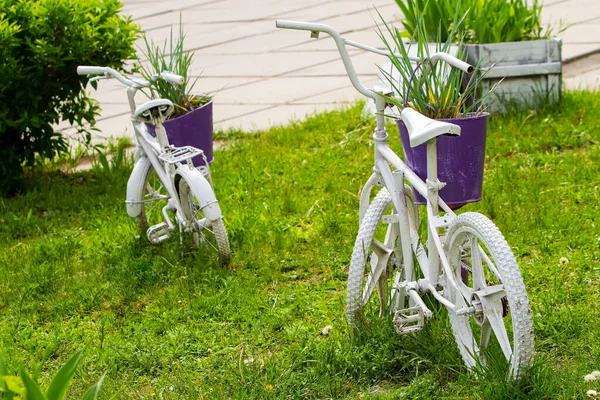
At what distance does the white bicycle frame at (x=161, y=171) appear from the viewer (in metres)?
4.68

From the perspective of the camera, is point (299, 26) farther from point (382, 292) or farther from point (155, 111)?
point (155, 111)

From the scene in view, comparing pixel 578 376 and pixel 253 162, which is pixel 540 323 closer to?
pixel 578 376

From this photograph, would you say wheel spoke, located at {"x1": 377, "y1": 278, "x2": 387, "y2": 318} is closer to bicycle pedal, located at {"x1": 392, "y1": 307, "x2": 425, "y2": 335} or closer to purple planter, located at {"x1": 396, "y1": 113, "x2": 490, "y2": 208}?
bicycle pedal, located at {"x1": 392, "y1": 307, "x2": 425, "y2": 335}

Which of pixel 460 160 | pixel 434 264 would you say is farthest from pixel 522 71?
pixel 434 264

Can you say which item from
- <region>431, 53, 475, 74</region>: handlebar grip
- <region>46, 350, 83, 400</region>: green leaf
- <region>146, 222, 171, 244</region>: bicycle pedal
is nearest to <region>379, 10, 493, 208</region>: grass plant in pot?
<region>431, 53, 475, 74</region>: handlebar grip

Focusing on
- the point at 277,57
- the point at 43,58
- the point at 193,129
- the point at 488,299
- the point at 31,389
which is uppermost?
the point at 43,58

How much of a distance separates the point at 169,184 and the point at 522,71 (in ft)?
9.50

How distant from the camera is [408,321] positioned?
3535 mm

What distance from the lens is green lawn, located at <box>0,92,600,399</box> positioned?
11.9 feet

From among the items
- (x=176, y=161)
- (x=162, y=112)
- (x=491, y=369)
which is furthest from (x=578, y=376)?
(x=162, y=112)

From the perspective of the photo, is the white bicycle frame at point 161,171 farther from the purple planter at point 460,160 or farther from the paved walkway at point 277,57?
the paved walkway at point 277,57

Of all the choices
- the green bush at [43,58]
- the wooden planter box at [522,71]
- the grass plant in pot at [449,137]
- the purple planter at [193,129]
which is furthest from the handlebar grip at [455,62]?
the green bush at [43,58]

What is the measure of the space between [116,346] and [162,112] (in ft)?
4.45

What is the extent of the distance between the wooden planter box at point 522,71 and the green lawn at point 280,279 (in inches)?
5.6
